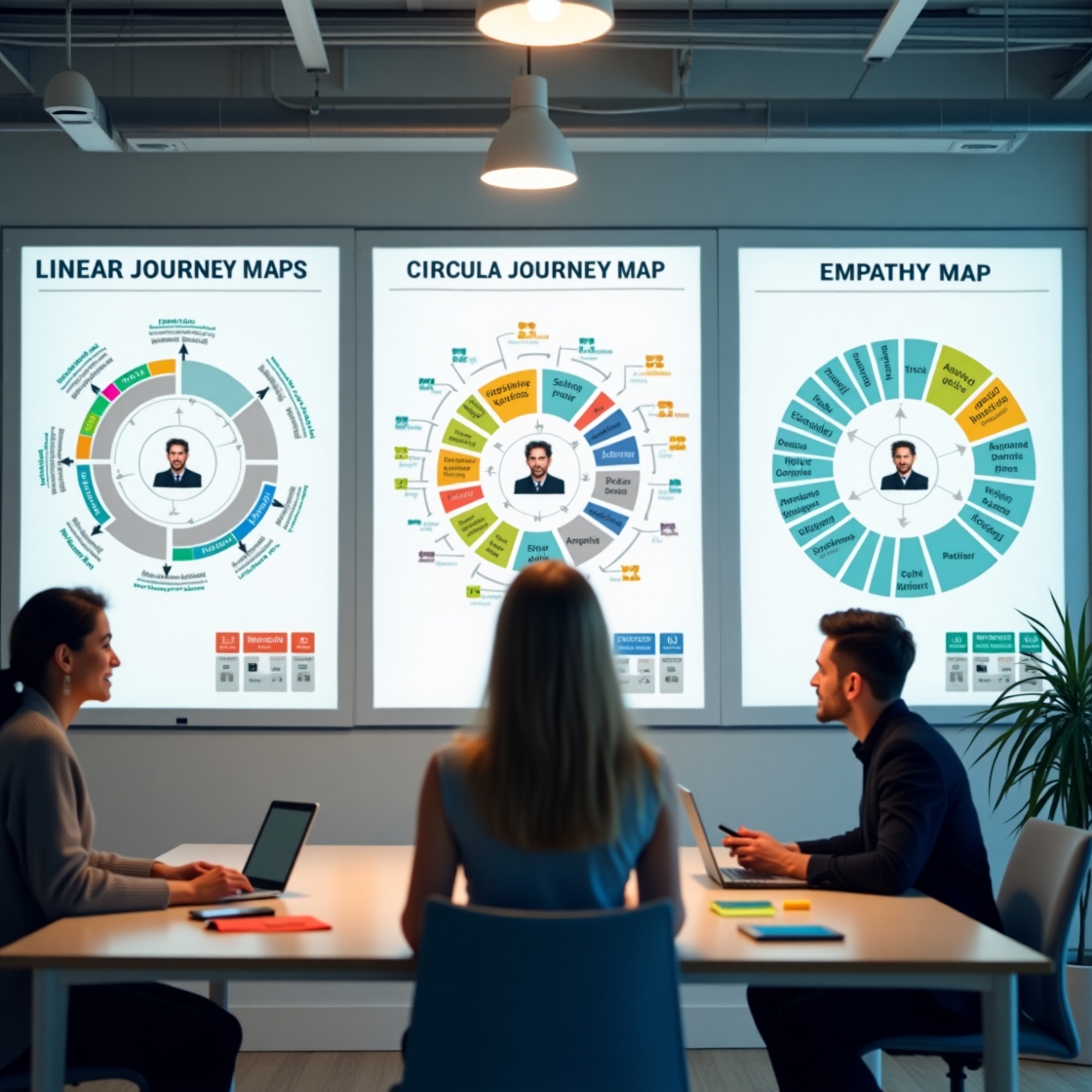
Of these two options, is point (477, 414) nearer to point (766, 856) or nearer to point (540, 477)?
point (540, 477)

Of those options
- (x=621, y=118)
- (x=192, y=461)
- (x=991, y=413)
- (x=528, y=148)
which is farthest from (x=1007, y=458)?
(x=192, y=461)

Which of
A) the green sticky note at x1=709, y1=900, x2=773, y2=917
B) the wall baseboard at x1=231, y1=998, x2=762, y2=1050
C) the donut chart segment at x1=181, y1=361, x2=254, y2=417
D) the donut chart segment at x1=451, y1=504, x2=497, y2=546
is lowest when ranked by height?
the wall baseboard at x1=231, y1=998, x2=762, y2=1050

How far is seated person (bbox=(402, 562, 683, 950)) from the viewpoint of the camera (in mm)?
2146

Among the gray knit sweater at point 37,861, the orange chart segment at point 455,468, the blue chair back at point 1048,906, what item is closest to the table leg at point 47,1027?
the gray knit sweater at point 37,861

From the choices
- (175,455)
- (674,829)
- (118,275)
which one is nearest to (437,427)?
(175,455)

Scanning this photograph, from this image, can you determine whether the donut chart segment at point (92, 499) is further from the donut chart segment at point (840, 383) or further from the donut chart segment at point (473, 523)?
the donut chart segment at point (840, 383)

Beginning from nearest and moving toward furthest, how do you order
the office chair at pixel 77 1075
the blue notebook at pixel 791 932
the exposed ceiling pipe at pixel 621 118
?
the blue notebook at pixel 791 932 < the office chair at pixel 77 1075 < the exposed ceiling pipe at pixel 621 118

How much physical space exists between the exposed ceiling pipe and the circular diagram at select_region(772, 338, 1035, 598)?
918 millimetres

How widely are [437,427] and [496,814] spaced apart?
9.84ft

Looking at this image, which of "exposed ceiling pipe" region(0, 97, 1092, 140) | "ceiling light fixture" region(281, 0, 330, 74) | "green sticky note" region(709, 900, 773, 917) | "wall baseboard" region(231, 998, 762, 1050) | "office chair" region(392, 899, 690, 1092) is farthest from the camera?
"wall baseboard" region(231, 998, 762, 1050)

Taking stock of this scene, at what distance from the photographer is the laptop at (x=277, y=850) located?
2.89 meters

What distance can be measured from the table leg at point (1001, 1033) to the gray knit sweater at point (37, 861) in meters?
1.73

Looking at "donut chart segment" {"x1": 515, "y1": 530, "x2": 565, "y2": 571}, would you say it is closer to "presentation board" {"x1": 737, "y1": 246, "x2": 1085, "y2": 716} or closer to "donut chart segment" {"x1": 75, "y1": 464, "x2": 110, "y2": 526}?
"presentation board" {"x1": 737, "y1": 246, "x2": 1085, "y2": 716}

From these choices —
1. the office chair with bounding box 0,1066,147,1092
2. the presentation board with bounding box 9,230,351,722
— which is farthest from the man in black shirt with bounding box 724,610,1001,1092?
the presentation board with bounding box 9,230,351,722
